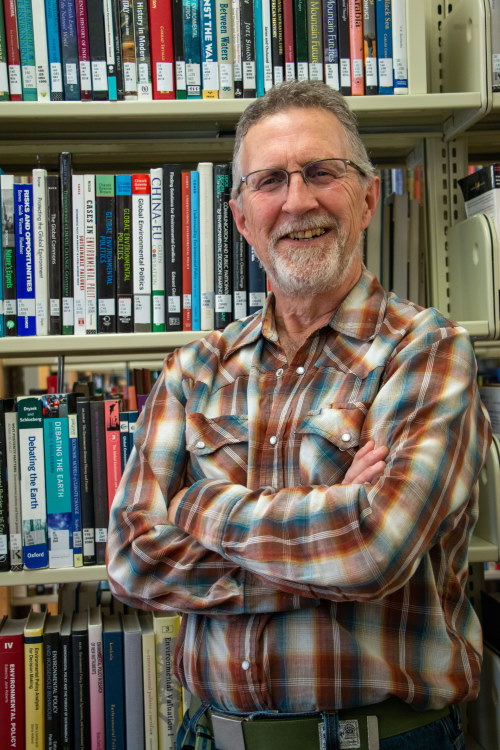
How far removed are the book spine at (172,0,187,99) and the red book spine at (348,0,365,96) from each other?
356 mm

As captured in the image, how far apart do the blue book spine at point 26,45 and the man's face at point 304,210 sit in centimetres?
54

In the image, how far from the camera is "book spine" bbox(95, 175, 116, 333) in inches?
61.1

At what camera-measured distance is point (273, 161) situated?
130 centimetres

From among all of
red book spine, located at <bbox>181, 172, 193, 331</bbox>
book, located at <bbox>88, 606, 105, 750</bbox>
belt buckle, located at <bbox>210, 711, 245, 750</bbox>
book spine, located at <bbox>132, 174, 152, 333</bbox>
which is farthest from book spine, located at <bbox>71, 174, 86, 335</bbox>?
belt buckle, located at <bbox>210, 711, 245, 750</bbox>

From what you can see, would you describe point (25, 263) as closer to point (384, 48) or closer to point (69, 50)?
point (69, 50)

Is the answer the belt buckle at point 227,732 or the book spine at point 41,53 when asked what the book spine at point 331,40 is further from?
the belt buckle at point 227,732

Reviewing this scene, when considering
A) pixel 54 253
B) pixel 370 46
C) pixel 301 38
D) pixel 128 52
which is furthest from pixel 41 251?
pixel 370 46

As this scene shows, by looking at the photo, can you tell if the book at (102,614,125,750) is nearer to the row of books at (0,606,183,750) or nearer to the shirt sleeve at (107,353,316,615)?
the row of books at (0,606,183,750)

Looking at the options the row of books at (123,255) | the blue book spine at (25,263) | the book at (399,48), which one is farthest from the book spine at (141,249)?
the book at (399,48)

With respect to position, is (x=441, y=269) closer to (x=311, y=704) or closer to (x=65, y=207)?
(x=65, y=207)

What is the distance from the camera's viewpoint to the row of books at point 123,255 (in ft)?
5.04

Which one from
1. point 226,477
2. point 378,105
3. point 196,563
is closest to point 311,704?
point 196,563

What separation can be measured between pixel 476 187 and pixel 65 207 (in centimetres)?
88

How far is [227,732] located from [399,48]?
137 centimetres
